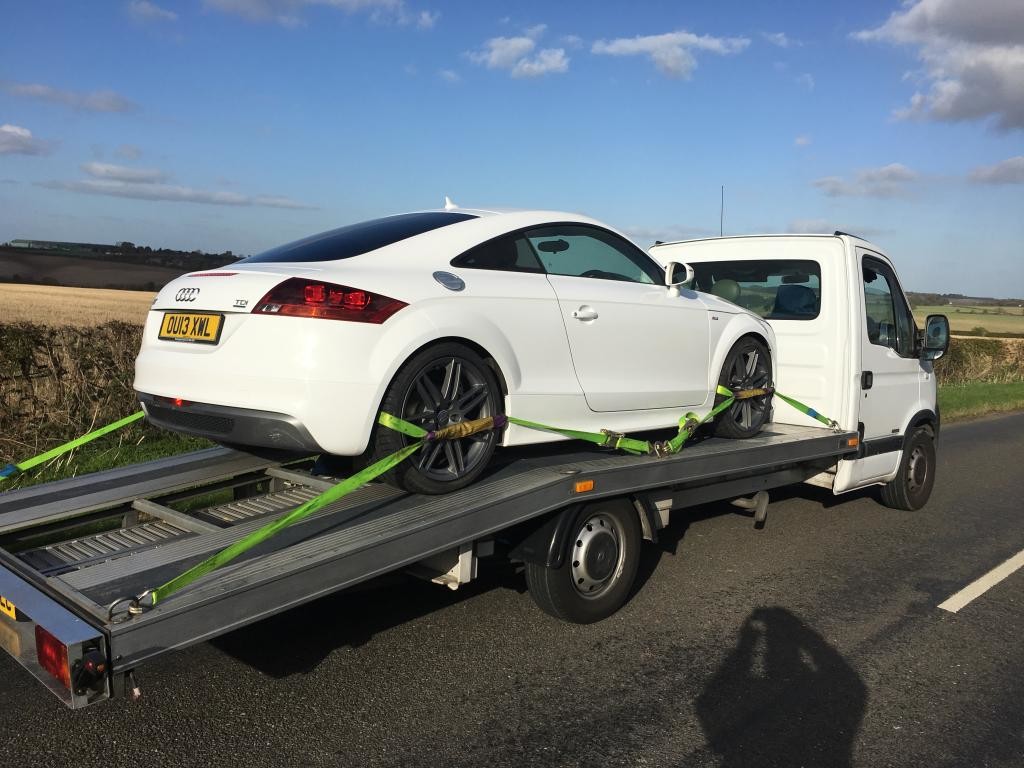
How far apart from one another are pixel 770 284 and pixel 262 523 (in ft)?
16.4

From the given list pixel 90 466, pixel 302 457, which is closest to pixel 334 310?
pixel 302 457

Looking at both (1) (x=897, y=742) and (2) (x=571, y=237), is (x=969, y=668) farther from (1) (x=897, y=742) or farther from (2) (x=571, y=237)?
(2) (x=571, y=237)

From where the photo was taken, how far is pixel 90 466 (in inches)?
304

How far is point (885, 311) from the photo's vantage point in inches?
284

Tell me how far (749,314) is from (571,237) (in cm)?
173

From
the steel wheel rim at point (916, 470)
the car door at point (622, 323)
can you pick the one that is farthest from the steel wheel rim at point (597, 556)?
the steel wheel rim at point (916, 470)

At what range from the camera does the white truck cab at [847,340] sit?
6.61m

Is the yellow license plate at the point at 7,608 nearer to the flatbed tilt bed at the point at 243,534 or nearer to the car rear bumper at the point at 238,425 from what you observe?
the flatbed tilt bed at the point at 243,534

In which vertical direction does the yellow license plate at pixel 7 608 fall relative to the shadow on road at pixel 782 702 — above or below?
above

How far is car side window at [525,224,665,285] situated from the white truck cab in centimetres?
117

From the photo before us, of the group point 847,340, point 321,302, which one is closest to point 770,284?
point 847,340

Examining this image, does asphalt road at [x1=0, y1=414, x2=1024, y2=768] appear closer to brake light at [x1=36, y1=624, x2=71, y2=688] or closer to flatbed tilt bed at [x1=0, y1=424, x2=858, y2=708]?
flatbed tilt bed at [x1=0, y1=424, x2=858, y2=708]

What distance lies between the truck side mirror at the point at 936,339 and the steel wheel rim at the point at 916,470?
81 cm

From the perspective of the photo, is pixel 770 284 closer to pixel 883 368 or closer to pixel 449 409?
pixel 883 368
